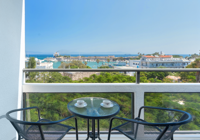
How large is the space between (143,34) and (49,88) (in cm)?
205

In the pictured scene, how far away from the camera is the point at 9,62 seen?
1675mm

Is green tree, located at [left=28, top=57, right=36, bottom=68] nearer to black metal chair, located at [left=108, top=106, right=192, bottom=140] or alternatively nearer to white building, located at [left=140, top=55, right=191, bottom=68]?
black metal chair, located at [left=108, top=106, right=192, bottom=140]

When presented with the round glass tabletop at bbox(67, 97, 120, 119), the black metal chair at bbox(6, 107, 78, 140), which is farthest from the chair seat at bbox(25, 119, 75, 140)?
the round glass tabletop at bbox(67, 97, 120, 119)

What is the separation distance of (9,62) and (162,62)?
256cm

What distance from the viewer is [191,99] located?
2.12m

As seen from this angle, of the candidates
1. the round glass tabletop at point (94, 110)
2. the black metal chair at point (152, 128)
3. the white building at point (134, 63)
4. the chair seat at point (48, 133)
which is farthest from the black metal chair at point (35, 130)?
the white building at point (134, 63)

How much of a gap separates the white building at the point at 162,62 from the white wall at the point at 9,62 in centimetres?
215

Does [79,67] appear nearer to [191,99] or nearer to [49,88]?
[49,88]

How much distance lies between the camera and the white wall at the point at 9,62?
5.04 ft

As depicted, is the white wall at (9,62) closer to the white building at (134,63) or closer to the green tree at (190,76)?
the white building at (134,63)

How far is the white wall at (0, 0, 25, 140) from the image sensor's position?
1.54 m

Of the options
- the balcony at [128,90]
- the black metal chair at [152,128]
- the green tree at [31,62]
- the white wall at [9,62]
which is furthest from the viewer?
the green tree at [31,62]

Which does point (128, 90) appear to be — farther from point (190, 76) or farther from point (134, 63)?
point (190, 76)

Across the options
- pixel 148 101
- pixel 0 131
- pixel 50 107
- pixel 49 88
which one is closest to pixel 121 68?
pixel 148 101
